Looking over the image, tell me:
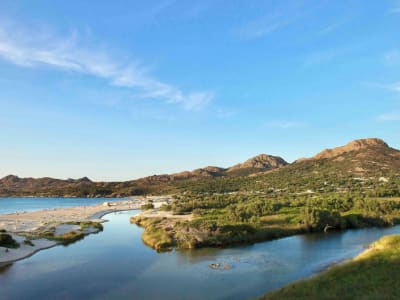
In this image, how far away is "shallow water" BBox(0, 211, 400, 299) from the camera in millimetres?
33000

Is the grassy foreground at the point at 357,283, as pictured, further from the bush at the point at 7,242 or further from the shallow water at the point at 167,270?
the bush at the point at 7,242

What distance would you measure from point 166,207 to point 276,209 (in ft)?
153

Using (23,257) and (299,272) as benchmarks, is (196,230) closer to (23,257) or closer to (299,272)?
(299,272)

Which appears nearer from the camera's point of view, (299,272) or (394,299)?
(394,299)

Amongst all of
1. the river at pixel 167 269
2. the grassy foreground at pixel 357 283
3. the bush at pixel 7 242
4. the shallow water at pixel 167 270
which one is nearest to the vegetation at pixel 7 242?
the bush at pixel 7 242

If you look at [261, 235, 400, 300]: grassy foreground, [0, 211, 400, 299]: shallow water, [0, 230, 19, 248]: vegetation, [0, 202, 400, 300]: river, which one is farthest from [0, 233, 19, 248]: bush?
[261, 235, 400, 300]: grassy foreground

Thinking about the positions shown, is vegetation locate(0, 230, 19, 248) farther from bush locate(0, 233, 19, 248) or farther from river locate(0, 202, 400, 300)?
river locate(0, 202, 400, 300)

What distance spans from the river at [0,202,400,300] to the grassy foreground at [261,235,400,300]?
4.30 metres

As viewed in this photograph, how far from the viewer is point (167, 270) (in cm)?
4069

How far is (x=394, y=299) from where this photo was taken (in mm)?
22891

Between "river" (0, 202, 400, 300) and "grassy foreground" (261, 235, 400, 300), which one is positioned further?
"river" (0, 202, 400, 300)

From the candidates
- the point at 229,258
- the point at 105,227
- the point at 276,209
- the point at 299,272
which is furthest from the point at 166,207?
the point at 299,272

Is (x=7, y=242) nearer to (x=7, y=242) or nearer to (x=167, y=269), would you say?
(x=7, y=242)

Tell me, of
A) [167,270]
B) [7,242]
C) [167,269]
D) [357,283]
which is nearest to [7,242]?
[7,242]
